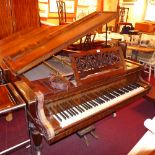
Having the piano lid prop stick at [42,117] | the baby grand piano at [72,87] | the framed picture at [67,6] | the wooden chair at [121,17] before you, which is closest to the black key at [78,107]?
the baby grand piano at [72,87]

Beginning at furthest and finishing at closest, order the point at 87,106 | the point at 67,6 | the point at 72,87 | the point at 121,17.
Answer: the point at 121,17, the point at 67,6, the point at 87,106, the point at 72,87

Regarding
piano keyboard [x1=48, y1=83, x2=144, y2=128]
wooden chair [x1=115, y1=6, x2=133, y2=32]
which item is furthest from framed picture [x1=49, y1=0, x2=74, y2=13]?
piano keyboard [x1=48, y1=83, x2=144, y2=128]

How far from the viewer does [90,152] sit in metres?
2.30

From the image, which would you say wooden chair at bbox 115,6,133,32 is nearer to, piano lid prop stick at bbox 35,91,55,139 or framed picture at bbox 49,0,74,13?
framed picture at bbox 49,0,74,13

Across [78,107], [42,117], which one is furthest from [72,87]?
[42,117]

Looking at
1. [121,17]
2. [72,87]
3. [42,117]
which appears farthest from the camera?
[121,17]

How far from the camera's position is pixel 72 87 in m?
1.68

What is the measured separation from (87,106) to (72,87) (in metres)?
0.28

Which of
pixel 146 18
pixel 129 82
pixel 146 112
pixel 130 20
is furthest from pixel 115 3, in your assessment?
pixel 129 82

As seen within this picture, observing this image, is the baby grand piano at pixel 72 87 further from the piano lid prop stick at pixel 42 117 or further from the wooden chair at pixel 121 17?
the wooden chair at pixel 121 17

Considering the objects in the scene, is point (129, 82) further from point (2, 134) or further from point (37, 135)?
point (2, 134)

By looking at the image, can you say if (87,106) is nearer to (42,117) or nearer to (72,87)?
(72,87)

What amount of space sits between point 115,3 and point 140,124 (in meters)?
6.31

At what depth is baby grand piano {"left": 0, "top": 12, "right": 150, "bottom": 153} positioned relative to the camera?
154 cm
